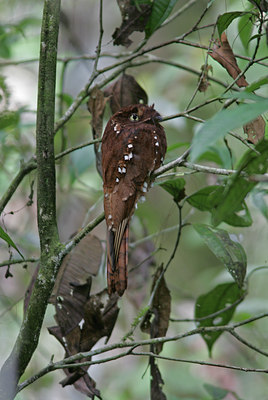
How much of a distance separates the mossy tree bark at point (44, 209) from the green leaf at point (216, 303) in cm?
67

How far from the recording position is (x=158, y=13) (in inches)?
59.8

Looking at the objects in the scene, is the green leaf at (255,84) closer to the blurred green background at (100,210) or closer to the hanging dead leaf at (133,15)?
the hanging dead leaf at (133,15)

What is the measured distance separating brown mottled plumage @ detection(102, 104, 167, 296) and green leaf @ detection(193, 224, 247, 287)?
0.78 feet

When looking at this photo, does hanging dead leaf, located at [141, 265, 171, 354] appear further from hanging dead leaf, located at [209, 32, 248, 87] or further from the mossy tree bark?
hanging dead leaf, located at [209, 32, 248, 87]

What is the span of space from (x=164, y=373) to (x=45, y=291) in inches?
75.9

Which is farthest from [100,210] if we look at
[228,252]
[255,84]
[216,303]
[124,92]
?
[255,84]

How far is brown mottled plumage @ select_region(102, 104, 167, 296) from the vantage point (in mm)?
1406

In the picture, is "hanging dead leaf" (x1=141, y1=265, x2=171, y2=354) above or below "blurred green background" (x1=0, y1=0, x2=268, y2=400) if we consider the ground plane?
below

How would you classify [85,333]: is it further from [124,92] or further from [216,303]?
[124,92]

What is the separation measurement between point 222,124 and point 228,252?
741 millimetres

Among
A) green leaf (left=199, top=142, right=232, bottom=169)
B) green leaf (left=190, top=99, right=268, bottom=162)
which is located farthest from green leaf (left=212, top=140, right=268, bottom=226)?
green leaf (left=199, top=142, right=232, bottom=169)

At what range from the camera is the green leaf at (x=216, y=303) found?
5.57 ft

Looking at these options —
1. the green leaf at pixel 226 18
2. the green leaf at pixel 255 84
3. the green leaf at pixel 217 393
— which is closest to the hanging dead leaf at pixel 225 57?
the green leaf at pixel 226 18

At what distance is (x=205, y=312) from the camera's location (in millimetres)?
1716
